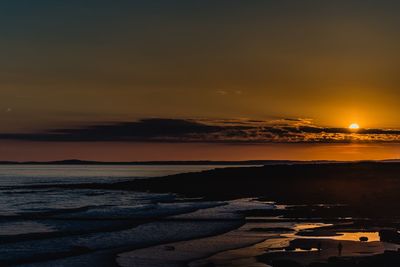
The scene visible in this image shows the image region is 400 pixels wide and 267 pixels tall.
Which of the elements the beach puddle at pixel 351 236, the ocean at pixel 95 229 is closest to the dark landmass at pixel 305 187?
the ocean at pixel 95 229

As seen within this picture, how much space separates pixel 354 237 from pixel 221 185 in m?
62.4

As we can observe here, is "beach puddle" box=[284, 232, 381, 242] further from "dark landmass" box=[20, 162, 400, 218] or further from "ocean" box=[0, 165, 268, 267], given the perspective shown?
"dark landmass" box=[20, 162, 400, 218]

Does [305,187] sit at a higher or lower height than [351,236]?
higher

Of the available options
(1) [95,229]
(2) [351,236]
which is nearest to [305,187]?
(1) [95,229]

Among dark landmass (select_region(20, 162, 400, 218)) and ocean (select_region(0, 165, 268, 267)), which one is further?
dark landmass (select_region(20, 162, 400, 218))

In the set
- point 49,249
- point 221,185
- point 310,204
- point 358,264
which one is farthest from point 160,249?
point 221,185

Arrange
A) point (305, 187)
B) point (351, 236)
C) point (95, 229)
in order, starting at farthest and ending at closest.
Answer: point (305, 187) → point (95, 229) → point (351, 236)

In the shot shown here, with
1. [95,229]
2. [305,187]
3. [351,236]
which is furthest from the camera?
[305,187]

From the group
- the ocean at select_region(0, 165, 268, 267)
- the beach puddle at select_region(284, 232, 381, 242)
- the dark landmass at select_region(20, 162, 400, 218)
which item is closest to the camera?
the ocean at select_region(0, 165, 268, 267)

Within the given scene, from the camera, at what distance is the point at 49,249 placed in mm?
31484

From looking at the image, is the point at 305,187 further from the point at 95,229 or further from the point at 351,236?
the point at 351,236

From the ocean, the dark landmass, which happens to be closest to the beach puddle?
the ocean

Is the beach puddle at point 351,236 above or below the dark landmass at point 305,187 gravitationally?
below

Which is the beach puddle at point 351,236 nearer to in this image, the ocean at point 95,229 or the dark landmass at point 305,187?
the ocean at point 95,229
